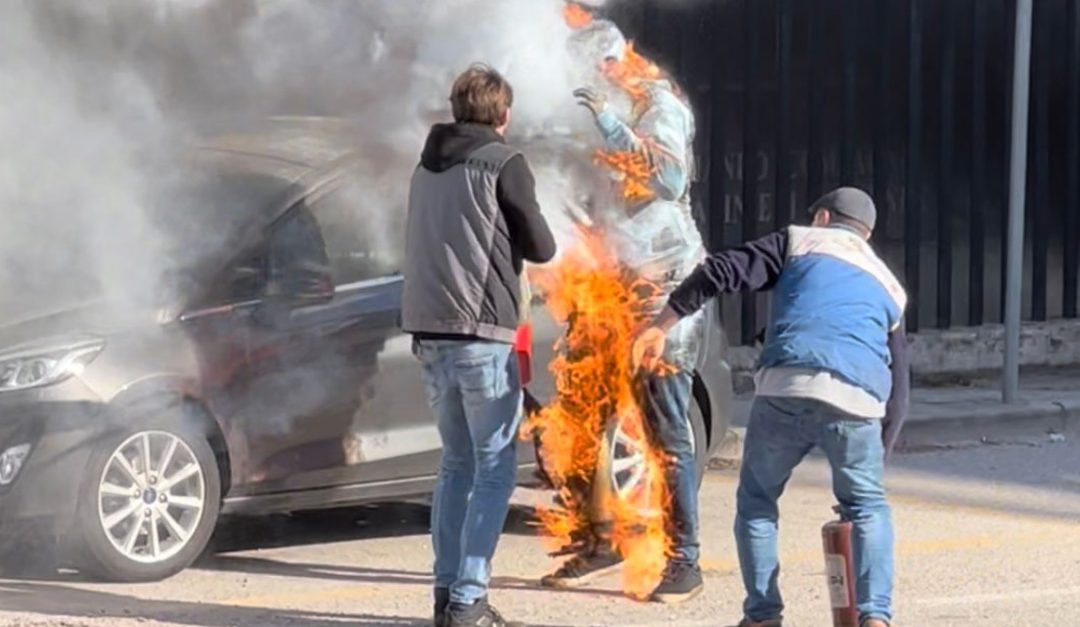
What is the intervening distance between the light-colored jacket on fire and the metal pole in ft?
16.4

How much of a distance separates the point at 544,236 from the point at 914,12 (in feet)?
24.6

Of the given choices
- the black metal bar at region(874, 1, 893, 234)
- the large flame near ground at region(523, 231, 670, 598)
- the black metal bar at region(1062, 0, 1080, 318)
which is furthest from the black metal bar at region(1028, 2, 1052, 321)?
the large flame near ground at region(523, 231, 670, 598)

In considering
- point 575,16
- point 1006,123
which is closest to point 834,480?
point 575,16

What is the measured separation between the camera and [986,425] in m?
11.9

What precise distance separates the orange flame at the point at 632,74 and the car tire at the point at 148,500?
207 cm

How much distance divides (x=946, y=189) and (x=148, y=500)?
7705mm

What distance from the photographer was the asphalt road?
7398 mm

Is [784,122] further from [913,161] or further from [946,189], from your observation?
[946,189]

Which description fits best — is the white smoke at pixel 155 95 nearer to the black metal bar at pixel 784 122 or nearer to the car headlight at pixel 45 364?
the car headlight at pixel 45 364

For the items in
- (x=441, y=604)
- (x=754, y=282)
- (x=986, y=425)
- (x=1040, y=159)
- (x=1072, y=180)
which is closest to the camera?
(x=754, y=282)

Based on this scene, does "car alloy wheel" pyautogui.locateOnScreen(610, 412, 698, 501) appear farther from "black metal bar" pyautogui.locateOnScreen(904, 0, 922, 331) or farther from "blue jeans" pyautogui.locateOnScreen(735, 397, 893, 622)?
"black metal bar" pyautogui.locateOnScreen(904, 0, 922, 331)

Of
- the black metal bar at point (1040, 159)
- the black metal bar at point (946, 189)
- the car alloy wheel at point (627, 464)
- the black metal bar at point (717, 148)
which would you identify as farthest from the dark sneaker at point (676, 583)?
the black metal bar at point (1040, 159)

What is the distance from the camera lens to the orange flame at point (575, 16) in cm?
783

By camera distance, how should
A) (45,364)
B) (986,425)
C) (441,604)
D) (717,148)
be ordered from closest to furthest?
(441,604) < (45,364) < (986,425) < (717,148)
